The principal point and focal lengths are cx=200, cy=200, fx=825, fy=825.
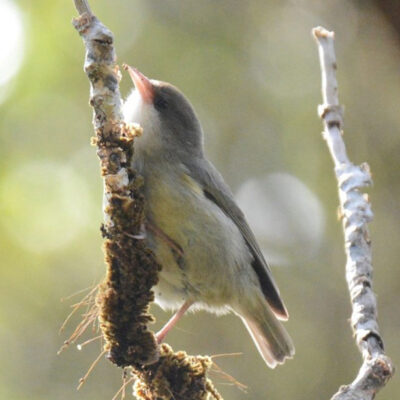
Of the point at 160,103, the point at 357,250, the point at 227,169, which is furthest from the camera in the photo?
the point at 227,169

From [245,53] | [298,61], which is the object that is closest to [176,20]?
[245,53]

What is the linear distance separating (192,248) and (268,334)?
1.08 metres

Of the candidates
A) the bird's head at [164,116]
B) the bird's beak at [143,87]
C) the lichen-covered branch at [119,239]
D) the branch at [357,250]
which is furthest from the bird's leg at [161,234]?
the bird's beak at [143,87]

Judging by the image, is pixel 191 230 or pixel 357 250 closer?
pixel 357 250

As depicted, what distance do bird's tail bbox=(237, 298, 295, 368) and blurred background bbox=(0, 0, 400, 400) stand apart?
7.01 feet

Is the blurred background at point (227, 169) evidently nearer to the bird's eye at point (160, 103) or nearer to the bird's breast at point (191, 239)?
the bird's eye at point (160, 103)

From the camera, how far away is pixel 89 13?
3.51m

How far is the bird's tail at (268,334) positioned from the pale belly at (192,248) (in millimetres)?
260

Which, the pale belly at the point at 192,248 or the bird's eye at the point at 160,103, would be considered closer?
the pale belly at the point at 192,248

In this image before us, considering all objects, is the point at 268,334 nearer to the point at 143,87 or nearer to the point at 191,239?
the point at 191,239

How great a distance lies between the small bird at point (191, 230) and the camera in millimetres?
4652

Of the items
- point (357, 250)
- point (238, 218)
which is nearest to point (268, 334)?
point (238, 218)

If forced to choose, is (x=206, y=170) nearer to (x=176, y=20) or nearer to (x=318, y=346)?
(x=318, y=346)

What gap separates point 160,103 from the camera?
17.9 ft
